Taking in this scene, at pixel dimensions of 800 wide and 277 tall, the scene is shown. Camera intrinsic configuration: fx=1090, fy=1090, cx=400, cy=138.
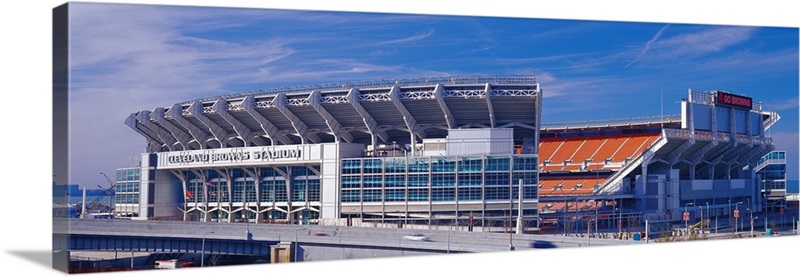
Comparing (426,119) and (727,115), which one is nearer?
(426,119)

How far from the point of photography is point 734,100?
344 feet

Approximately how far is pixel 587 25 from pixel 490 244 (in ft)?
64.5

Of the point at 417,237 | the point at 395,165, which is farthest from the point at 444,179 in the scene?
the point at 417,237

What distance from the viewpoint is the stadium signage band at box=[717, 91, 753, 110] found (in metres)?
103

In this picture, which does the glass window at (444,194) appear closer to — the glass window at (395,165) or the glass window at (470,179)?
the glass window at (470,179)

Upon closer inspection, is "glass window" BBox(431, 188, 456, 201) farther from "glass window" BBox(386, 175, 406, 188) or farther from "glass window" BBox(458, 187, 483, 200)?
"glass window" BBox(386, 175, 406, 188)

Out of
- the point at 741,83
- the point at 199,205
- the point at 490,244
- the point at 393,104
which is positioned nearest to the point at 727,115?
the point at 741,83

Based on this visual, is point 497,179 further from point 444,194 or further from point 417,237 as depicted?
point 417,237

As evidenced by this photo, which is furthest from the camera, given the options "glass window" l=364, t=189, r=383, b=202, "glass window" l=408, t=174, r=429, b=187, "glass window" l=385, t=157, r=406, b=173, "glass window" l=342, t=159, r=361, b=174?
"glass window" l=342, t=159, r=361, b=174

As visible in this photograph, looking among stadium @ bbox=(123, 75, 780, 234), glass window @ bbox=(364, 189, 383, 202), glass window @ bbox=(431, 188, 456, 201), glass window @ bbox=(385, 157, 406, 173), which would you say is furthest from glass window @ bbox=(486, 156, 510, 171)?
glass window @ bbox=(364, 189, 383, 202)

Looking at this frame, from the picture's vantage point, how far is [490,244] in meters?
74.7

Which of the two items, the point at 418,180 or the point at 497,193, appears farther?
the point at 497,193

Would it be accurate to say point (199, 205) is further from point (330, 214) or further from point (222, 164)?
point (330, 214)

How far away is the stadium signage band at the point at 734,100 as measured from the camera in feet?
338
